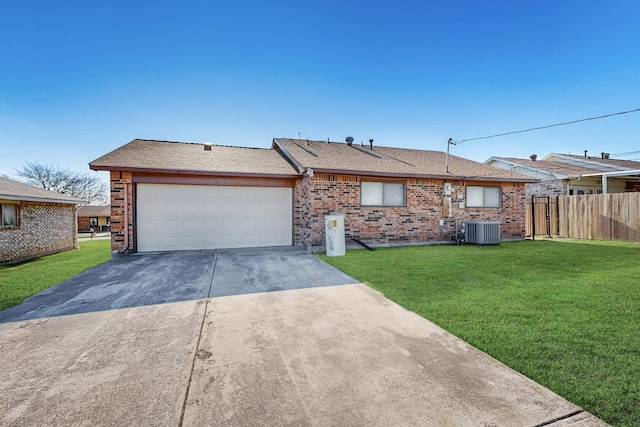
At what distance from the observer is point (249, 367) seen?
249 cm

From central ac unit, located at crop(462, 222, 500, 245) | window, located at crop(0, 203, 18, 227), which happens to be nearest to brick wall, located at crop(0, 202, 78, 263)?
window, located at crop(0, 203, 18, 227)

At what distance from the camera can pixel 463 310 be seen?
3.71 metres

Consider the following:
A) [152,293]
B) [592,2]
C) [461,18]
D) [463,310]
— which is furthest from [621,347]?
[592,2]

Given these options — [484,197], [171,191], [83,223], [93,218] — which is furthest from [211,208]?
[93,218]

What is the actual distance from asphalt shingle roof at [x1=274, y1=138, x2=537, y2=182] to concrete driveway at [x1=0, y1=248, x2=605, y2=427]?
19.5ft

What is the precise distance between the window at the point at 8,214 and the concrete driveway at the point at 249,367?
29.5ft

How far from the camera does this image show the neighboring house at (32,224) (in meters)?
9.81

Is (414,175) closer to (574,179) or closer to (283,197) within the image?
(283,197)

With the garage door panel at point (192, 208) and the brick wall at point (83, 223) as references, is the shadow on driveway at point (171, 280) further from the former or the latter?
the brick wall at point (83, 223)

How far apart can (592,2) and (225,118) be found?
14.2 m

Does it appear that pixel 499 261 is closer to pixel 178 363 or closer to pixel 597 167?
pixel 178 363

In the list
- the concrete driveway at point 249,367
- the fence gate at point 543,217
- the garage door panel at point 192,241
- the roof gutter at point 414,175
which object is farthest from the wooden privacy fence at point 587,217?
the garage door panel at point 192,241

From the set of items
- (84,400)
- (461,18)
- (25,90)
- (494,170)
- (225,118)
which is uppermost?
(461,18)

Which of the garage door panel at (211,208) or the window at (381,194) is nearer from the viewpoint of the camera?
the garage door panel at (211,208)
